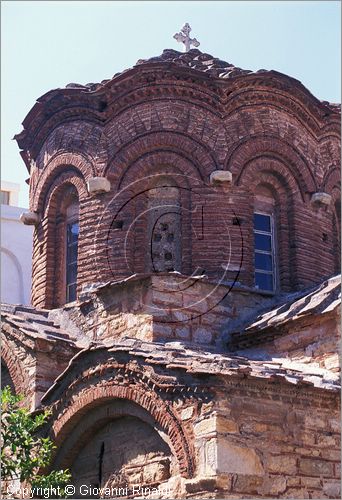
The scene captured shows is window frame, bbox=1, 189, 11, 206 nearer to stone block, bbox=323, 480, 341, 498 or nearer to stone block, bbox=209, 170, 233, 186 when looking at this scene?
stone block, bbox=209, 170, 233, 186

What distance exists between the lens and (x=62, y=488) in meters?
9.20

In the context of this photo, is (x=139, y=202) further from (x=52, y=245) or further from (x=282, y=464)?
(x=282, y=464)

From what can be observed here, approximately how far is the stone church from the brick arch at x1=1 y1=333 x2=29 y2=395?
0.02m

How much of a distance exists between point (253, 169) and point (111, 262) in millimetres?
2431

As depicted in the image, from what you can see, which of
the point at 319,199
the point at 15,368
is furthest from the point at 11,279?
the point at 15,368

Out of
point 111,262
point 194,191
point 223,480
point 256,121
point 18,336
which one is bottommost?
point 223,480

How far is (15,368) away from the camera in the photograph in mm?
11359

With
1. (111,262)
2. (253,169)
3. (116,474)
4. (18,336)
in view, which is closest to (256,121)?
(253,169)

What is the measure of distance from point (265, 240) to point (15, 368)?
391 centimetres


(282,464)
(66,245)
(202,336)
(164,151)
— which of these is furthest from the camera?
(66,245)

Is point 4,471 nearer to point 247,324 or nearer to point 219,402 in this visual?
point 219,402

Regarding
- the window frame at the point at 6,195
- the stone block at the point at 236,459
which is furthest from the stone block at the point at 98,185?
the window frame at the point at 6,195

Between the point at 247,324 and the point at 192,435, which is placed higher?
the point at 247,324

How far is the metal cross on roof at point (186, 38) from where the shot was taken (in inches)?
579
